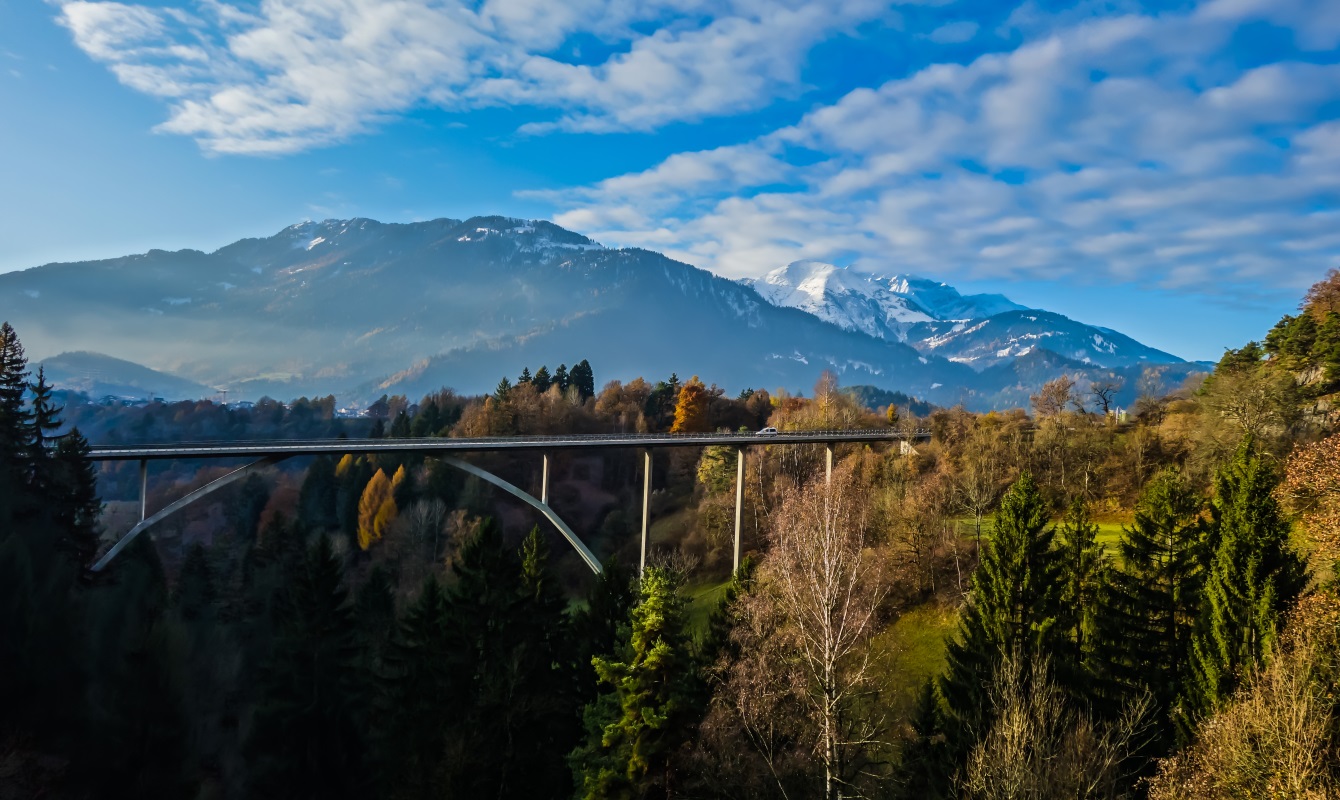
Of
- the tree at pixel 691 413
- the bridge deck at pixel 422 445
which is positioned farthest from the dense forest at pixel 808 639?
the tree at pixel 691 413

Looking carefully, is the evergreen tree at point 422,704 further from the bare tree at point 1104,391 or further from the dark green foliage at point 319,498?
the bare tree at point 1104,391

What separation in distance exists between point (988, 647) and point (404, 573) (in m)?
49.9

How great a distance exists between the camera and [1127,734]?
62.0ft

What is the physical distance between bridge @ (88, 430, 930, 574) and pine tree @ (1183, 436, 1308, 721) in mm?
25935

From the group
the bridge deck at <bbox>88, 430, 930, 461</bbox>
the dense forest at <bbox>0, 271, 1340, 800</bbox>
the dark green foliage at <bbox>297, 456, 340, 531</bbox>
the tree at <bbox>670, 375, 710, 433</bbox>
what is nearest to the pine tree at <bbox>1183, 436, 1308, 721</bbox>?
the dense forest at <bbox>0, 271, 1340, 800</bbox>

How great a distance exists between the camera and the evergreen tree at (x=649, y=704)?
19.9m

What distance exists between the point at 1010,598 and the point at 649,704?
39.4ft

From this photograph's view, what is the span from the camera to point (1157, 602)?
2333 centimetres

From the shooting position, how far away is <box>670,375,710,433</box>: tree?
8231cm

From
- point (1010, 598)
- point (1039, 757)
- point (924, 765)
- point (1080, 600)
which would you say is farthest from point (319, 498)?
point (1039, 757)

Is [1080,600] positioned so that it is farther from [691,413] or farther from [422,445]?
[691,413]

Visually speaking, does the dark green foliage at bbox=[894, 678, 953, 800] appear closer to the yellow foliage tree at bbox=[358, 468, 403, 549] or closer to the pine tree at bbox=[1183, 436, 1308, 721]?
the pine tree at bbox=[1183, 436, 1308, 721]

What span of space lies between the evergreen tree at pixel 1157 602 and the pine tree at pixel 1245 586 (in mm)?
2803

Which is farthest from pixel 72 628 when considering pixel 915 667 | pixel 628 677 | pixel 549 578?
pixel 915 667
